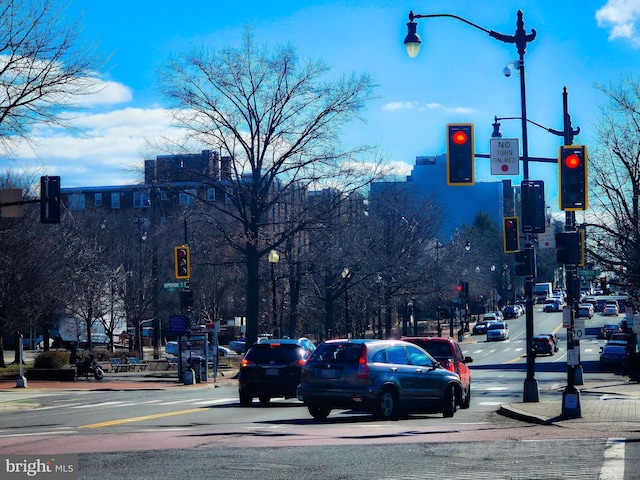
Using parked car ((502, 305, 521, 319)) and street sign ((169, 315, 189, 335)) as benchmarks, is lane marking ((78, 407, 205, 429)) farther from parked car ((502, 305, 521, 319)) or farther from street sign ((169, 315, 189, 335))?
parked car ((502, 305, 521, 319))

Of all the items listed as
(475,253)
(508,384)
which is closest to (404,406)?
(508,384)

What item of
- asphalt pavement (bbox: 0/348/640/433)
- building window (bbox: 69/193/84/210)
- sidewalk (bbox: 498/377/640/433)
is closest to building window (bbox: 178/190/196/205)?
asphalt pavement (bbox: 0/348/640/433)

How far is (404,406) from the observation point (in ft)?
58.7

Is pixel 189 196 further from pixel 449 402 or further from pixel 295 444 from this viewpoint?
pixel 295 444

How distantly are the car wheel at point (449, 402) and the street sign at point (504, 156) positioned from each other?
6145 millimetres

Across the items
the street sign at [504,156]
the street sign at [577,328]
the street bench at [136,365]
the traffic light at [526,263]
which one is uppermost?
the street sign at [504,156]

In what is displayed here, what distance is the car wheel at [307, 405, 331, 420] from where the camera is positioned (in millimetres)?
17922

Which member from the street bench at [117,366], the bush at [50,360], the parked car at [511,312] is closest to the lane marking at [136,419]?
the bush at [50,360]

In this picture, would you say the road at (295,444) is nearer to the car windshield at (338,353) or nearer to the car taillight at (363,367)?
the car taillight at (363,367)

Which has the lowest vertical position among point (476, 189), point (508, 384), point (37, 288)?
point (508, 384)

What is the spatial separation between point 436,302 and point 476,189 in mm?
77070

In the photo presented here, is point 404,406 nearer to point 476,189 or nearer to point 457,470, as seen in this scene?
point 457,470

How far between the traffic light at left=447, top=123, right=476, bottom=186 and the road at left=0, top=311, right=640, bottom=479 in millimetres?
5078

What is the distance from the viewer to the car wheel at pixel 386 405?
1739 cm
